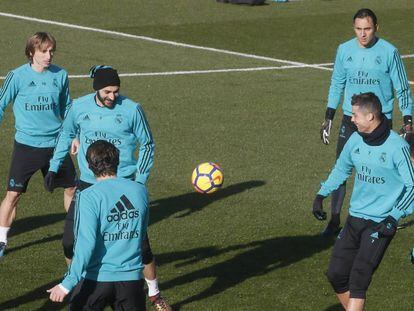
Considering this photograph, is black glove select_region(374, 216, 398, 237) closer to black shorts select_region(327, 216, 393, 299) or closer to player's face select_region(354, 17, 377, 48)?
black shorts select_region(327, 216, 393, 299)

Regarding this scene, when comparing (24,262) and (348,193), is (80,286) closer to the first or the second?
(24,262)

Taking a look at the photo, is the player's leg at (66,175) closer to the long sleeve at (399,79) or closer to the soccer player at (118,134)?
the soccer player at (118,134)

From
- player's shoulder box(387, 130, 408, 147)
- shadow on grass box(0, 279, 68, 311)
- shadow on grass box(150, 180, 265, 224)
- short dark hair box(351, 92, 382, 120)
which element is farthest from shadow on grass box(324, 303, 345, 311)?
shadow on grass box(150, 180, 265, 224)

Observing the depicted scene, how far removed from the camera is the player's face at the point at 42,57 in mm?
13946

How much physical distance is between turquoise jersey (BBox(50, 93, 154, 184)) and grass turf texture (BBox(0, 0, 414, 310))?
1664 mm

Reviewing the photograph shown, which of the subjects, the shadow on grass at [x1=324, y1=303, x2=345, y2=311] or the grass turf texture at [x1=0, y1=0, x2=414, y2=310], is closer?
the shadow on grass at [x1=324, y1=303, x2=345, y2=311]

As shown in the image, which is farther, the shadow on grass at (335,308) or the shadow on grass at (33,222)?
the shadow on grass at (33,222)

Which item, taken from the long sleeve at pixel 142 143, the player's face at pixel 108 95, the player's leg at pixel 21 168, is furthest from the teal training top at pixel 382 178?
the player's leg at pixel 21 168

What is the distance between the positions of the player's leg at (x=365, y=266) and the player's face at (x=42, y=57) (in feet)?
16.1

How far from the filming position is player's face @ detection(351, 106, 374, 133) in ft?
36.2

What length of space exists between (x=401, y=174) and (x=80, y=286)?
11.4 feet

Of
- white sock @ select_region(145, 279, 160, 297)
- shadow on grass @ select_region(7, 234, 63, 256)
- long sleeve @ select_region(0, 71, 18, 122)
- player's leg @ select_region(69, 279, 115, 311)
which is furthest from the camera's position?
shadow on grass @ select_region(7, 234, 63, 256)

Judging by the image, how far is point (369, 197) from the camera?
1144 cm

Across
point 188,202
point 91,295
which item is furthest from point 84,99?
point 188,202
